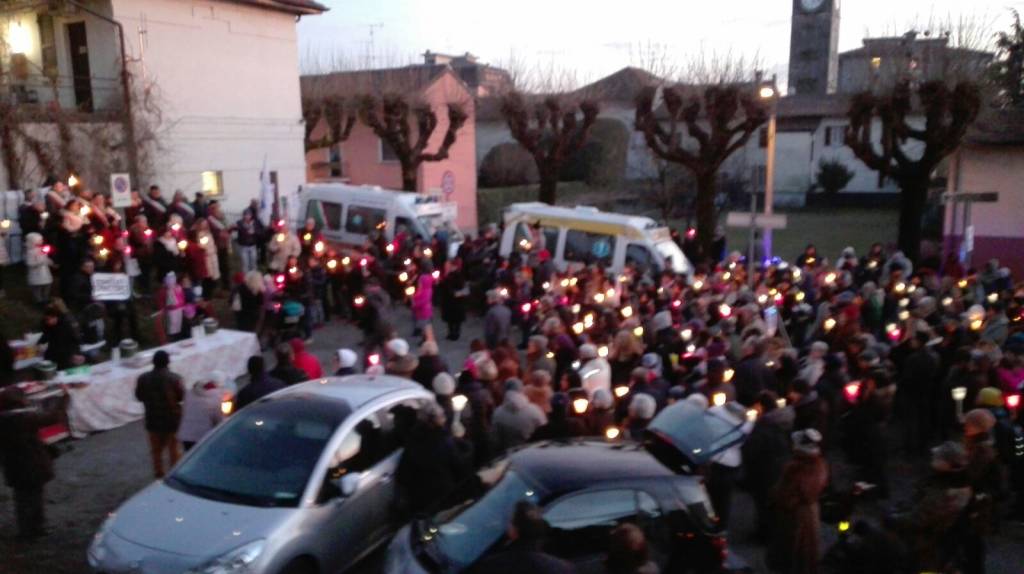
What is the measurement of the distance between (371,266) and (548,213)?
4.01m

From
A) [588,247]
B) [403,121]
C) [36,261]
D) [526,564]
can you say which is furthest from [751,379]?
[403,121]

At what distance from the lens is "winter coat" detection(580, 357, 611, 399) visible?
373 inches

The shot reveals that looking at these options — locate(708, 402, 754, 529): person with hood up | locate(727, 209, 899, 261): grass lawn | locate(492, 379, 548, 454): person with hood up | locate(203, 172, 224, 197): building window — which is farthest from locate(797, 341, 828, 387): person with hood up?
locate(203, 172, 224, 197): building window

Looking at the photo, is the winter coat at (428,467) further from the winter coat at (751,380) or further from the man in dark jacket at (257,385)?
the winter coat at (751,380)

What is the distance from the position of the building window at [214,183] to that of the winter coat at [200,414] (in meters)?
17.2

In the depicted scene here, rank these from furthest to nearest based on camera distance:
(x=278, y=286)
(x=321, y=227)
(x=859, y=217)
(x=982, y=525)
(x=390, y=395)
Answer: (x=859, y=217) < (x=321, y=227) < (x=278, y=286) < (x=390, y=395) < (x=982, y=525)

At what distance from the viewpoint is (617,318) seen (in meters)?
12.4

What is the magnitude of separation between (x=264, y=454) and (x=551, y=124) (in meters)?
22.0

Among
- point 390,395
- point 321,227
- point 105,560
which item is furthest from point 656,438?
point 321,227

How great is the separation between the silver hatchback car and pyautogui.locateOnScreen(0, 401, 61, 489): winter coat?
1.39m

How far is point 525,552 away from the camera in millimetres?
4719

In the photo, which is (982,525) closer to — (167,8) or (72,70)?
(167,8)

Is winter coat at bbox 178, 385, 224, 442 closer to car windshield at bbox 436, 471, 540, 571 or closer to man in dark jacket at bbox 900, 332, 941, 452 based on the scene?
car windshield at bbox 436, 471, 540, 571

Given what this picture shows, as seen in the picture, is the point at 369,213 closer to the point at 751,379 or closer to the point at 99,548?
the point at 751,379
